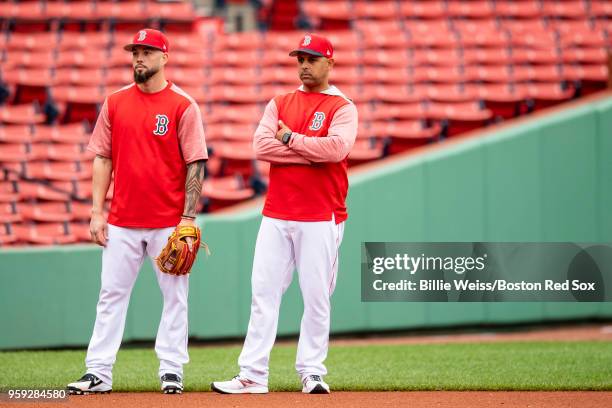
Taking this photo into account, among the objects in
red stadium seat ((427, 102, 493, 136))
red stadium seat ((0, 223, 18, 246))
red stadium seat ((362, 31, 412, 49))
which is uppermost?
red stadium seat ((362, 31, 412, 49))

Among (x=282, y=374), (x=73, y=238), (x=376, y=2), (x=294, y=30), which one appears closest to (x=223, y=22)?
(x=294, y=30)

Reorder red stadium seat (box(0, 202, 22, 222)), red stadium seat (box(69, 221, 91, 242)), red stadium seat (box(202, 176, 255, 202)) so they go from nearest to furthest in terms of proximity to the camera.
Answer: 1. red stadium seat (box(69, 221, 91, 242))
2. red stadium seat (box(0, 202, 22, 222))
3. red stadium seat (box(202, 176, 255, 202))

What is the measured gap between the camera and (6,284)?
7234mm

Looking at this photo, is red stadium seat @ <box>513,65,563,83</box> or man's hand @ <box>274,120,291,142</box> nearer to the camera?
man's hand @ <box>274,120,291,142</box>

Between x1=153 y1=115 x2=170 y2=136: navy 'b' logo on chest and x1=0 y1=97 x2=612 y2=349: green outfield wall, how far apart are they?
2.86 metres

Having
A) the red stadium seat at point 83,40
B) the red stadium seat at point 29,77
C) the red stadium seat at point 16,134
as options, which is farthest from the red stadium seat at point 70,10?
the red stadium seat at point 16,134

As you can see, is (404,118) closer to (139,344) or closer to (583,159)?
(583,159)

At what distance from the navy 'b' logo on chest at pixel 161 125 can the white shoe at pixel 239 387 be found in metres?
1.22

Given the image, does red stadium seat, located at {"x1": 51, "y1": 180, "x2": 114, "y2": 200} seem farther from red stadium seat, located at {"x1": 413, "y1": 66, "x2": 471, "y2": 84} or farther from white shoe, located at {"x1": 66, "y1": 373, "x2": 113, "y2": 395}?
white shoe, located at {"x1": 66, "y1": 373, "x2": 113, "y2": 395}

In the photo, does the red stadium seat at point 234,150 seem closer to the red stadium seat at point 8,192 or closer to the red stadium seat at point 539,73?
the red stadium seat at point 8,192

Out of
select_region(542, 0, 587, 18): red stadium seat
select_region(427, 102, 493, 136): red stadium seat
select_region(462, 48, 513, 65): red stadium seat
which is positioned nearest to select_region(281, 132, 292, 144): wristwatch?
select_region(427, 102, 493, 136): red stadium seat

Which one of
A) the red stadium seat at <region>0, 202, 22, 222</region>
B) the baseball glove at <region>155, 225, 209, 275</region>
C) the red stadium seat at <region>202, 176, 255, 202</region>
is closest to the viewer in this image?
the baseball glove at <region>155, 225, 209, 275</region>

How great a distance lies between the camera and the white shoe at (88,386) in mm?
4629

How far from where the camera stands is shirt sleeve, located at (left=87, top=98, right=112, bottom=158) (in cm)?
477
